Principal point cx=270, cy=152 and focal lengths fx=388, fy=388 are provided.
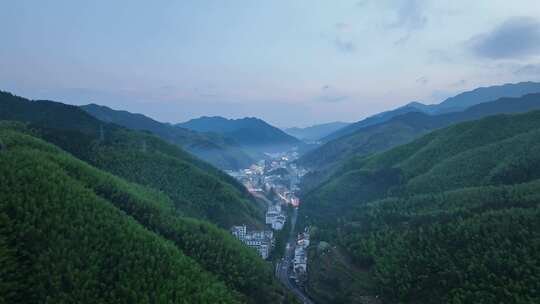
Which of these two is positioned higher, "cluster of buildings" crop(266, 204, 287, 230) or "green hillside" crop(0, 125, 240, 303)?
"green hillside" crop(0, 125, 240, 303)

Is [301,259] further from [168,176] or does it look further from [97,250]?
[97,250]

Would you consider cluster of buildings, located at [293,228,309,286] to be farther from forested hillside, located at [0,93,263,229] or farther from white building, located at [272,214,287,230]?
forested hillside, located at [0,93,263,229]

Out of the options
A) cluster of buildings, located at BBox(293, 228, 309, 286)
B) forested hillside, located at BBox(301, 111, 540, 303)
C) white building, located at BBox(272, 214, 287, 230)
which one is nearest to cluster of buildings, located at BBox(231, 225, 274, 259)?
cluster of buildings, located at BBox(293, 228, 309, 286)

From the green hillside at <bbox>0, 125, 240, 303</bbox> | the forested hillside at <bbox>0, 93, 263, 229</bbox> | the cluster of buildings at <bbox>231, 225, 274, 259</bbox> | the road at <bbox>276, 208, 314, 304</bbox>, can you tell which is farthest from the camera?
the forested hillside at <bbox>0, 93, 263, 229</bbox>

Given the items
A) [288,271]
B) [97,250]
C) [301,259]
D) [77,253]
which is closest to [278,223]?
[301,259]

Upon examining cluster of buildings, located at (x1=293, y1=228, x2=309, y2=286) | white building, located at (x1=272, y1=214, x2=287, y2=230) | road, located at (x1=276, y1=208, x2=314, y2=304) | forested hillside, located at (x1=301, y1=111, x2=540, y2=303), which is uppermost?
forested hillside, located at (x1=301, y1=111, x2=540, y2=303)

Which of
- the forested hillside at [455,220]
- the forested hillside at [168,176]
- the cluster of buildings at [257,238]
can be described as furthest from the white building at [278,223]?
the cluster of buildings at [257,238]

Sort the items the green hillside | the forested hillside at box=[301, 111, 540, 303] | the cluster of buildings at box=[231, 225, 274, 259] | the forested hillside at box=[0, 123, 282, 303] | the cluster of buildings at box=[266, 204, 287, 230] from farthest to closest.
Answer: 1. the cluster of buildings at box=[266, 204, 287, 230]
2. the cluster of buildings at box=[231, 225, 274, 259]
3. the forested hillside at box=[301, 111, 540, 303]
4. the forested hillside at box=[0, 123, 282, 303]
5. the green hillside
